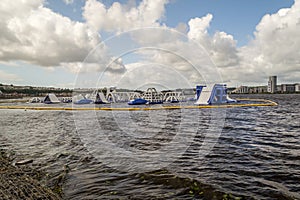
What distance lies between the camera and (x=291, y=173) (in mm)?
9219

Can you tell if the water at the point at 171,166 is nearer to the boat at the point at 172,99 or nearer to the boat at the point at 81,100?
the boat at the point at 81,100

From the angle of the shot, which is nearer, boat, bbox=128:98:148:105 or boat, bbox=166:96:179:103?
boat, bbox=128:98:148:105

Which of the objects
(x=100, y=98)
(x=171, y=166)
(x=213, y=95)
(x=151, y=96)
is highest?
(x=213, y=95)

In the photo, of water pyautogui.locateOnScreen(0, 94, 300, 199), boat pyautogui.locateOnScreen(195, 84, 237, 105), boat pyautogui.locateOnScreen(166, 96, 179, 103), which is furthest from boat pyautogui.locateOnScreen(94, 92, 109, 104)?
water pyautogui.locateOnScreen(0, 94, 300, 199)

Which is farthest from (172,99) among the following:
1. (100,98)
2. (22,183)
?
(22,183)

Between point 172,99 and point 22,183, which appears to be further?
point 172,99

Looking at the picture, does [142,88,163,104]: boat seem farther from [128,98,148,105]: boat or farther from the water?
the water

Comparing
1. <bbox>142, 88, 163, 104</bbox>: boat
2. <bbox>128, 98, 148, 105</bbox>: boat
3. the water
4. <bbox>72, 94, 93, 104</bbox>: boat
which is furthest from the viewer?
<bbox>72, 94, 93, 104</bbox>: boat

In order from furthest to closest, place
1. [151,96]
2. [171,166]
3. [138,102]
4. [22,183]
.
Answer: [151,96]
[138,102]
[171,166]
[22,183]

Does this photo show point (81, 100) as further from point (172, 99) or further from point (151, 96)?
point (172, 99)

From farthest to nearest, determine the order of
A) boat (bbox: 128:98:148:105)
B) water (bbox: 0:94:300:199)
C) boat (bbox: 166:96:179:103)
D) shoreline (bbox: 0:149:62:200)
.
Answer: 1. boat (bbox: 166:96:179:103)
2. boat (bbox: 128:98:148:105)
3. water (bbox: 0:94:300:199)
4. shoreline (bbox: 0:149:62:200)

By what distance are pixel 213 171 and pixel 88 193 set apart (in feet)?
17.1

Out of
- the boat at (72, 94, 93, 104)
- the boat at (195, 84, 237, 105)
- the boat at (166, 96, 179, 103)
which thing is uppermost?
the boat at (195, 84, 237, 105)

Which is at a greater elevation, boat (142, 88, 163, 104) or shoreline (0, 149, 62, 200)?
boat (142, 88, 163, 104)
